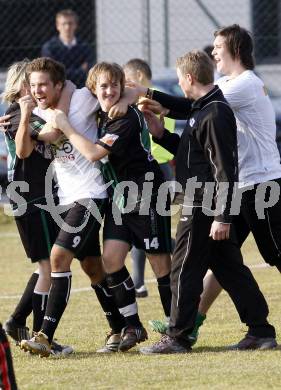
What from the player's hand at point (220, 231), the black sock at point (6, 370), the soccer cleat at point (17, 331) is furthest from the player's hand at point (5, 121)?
the black sock at point (6, 370)

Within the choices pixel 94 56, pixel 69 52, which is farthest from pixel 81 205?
pixel 94 56

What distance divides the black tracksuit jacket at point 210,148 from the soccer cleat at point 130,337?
923mm

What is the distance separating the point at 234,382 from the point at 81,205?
165 centimetres

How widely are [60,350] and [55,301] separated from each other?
0.38 metres

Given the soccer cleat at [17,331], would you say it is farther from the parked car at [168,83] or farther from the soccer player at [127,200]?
Result: the parked car at [168,83]

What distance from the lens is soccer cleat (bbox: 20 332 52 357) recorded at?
22.9 feet

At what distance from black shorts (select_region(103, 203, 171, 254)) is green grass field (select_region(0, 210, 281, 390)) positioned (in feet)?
2.33

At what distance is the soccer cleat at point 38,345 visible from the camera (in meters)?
6.98

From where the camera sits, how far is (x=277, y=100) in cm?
1873

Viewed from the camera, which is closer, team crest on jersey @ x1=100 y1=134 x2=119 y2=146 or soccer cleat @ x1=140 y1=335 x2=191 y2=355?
team crest on jersey @ x1=100 y1=134 x2=119 y2=146

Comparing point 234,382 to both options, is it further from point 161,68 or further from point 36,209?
point 161,68

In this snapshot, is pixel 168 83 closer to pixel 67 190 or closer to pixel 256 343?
pixel 67 190

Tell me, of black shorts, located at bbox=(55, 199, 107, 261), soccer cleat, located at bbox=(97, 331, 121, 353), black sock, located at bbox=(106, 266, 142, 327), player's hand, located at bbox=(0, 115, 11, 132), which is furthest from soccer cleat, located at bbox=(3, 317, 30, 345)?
player's hand, located at bbox=(0, 115, 11, 132)

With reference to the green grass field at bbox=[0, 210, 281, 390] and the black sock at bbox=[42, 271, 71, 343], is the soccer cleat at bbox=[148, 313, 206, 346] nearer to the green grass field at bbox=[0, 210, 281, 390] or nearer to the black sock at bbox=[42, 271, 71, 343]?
the green grass field at bbox=[0, 210, 281, 390]
